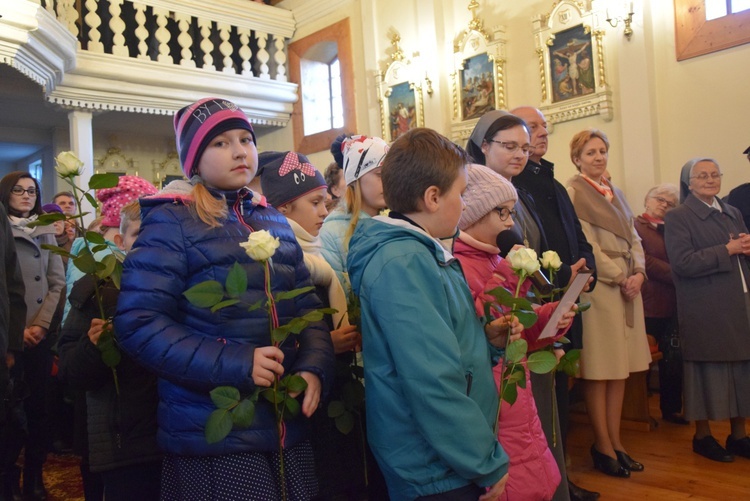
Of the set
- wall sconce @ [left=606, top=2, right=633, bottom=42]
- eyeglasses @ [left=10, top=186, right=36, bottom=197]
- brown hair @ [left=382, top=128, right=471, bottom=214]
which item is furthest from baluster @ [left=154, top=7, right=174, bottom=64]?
brown hair @ [left=382, top=128, right=471, bottom=214]

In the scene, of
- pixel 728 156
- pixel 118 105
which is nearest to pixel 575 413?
pixel 728 156

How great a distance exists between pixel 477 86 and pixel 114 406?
690 cm

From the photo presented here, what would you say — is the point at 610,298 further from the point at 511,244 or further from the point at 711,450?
the point at 511,244

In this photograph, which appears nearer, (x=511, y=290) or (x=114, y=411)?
(x=114, y=411)

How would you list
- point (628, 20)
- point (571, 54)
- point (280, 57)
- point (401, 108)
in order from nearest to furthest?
point (628, 20) < point (571, 54) < point (401, 108) < point (280, 57)

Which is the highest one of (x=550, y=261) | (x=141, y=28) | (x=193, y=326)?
(x=141, y=28)

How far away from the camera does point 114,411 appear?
2.25 meters

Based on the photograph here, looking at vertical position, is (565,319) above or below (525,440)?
above

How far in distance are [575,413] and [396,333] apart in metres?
4.07

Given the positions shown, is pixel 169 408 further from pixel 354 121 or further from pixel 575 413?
pixel 354 121

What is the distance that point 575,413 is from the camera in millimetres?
5344

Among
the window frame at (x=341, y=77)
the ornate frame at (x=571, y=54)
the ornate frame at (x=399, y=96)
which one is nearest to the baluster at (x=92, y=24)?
the window frame at (x=341, y=77)

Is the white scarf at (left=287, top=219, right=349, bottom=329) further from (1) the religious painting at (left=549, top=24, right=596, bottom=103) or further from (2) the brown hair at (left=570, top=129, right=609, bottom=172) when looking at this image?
(1) the religious painting at (left=549, top=24, right=596, bottom=103)

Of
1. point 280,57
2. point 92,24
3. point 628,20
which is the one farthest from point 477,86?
point 92,24
